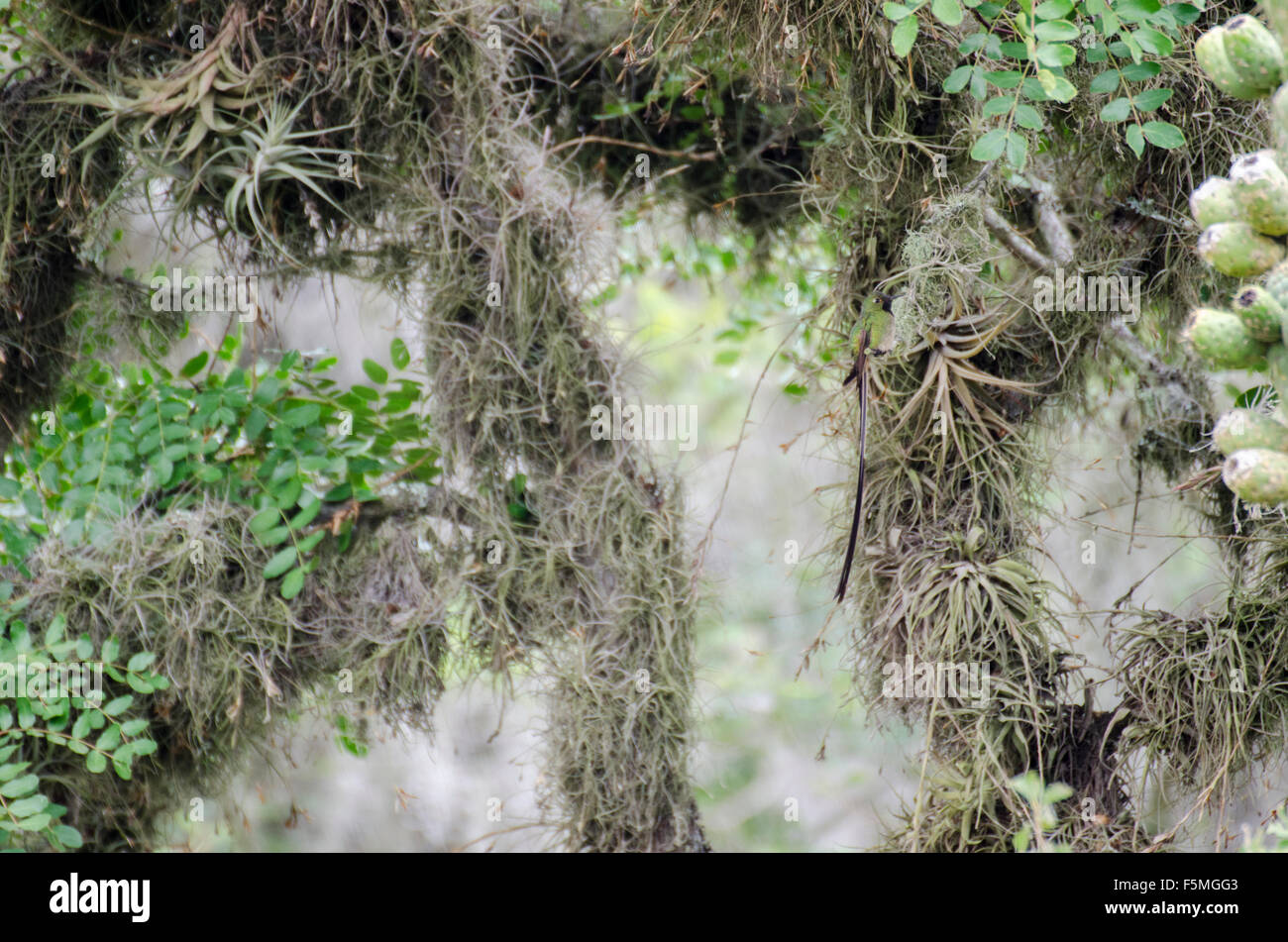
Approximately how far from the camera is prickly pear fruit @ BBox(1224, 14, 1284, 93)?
1356 mm

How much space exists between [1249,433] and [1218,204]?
0.29 m

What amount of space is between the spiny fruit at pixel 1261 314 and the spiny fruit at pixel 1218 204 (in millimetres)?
98

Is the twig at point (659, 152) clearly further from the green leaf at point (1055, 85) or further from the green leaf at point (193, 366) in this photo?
the green leaf at point (1055, 85)

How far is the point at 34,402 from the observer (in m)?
2.74

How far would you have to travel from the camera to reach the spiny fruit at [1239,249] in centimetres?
134

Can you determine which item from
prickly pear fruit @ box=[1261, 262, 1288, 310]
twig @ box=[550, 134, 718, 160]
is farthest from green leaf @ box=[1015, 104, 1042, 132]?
twig @ box=[550, 134, 718, 160]

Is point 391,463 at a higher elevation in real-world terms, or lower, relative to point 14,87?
lower

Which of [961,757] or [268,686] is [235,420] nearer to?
[268,686]

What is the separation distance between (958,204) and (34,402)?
2.28 m

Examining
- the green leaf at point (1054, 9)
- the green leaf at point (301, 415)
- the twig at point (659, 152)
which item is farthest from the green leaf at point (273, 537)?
the green leaf at point (1054, 9)

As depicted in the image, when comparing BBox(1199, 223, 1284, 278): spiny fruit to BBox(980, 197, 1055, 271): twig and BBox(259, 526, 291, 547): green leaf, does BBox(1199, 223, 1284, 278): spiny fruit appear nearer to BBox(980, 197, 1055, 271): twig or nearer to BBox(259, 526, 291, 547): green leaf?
BBox(980, 197, 1055, 271): twig

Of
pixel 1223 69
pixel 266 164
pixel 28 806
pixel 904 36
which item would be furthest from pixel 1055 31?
pixel 28 806

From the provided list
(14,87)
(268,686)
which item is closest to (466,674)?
(268,686)

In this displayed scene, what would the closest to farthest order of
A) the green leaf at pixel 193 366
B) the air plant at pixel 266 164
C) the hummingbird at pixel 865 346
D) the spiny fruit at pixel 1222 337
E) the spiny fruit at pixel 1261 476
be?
the spiny fruit at pixel 1261 476 → the spiny fruit at pixel 1222 337 → the hummingbird at pixel 865 346 → the air plant at pixel 266 164 → the green leaf at pixel 193 366
